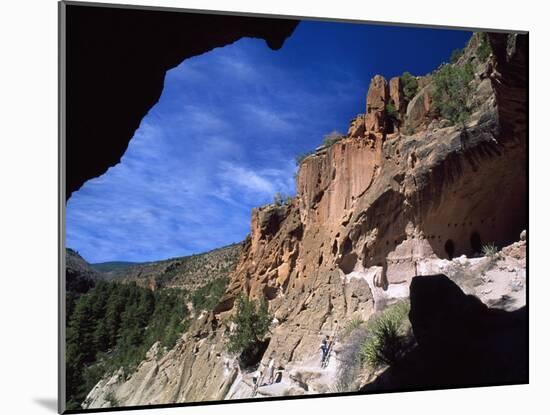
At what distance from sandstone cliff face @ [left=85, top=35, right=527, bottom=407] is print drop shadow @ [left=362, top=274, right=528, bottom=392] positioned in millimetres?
639

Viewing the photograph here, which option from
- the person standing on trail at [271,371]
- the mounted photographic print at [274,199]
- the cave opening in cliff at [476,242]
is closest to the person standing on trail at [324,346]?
the mounted photographic print at [274,199]

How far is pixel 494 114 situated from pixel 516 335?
3.55m

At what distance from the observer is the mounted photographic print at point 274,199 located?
24.4 ft

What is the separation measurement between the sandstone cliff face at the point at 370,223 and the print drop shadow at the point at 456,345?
0.64m

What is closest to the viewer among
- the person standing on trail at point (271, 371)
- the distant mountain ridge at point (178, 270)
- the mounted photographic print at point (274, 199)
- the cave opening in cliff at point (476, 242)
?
the mounted photographic print at point (274, 199)

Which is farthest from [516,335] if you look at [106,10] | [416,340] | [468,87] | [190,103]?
[106,10]

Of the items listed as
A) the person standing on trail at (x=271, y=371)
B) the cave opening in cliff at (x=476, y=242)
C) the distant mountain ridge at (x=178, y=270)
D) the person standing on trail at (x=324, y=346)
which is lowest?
the person standing on trail at (x=271, y=371)

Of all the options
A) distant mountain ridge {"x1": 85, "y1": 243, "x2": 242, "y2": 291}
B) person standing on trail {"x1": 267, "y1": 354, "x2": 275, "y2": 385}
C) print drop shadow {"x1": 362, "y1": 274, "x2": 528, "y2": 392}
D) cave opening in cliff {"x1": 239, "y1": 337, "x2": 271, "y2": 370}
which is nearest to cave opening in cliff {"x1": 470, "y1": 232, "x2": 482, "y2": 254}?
print drop shadow {"x1": 362, "y1": 274, "x2": 528, "y2": 392}

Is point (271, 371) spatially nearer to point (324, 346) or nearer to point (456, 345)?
point (324, 346)

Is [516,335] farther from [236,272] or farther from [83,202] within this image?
[83,202]

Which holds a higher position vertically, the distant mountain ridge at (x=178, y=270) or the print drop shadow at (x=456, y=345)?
the distant mountain ridge at (x=178, y=270)

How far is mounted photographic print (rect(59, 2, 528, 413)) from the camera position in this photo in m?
7.43

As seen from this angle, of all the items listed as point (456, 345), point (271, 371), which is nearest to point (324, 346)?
point (271, 371)

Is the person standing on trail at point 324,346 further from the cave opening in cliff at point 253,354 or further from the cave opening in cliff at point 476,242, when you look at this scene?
the cave opening in cliff at point 476,242
